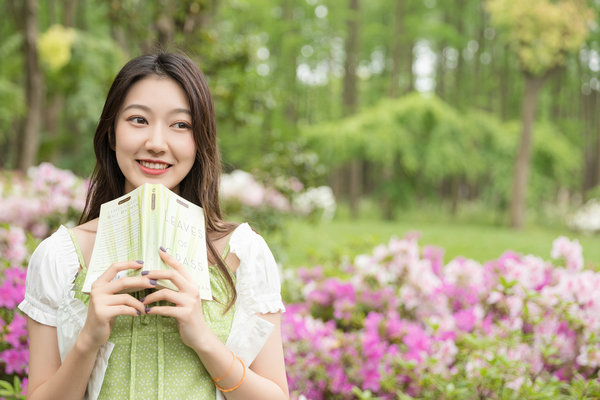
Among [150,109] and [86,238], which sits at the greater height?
[150,109]

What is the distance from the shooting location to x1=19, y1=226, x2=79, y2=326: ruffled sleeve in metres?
1.22

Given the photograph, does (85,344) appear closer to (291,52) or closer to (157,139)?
(157,139)

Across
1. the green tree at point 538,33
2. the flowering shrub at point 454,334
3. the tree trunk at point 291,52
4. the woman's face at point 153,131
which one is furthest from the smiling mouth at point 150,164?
the tree trunk at point 291,52

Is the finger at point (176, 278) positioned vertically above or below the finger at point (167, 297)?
above

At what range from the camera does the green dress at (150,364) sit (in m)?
1.20

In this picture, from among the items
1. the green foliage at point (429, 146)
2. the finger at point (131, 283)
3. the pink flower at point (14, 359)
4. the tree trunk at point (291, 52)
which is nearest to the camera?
the finger at point (131, 283)

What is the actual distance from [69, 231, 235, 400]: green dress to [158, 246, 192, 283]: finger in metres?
0.15

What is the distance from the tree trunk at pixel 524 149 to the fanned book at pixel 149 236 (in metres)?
11.5

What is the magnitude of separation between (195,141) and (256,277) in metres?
0.35

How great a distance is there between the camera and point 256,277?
1.32 m

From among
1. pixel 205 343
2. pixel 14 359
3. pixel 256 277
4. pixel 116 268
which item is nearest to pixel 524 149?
pixel 14 359

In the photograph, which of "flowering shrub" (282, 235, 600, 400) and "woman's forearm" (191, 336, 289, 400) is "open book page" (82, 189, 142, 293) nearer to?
"woman's forearm" (191, 336, 289, 400)

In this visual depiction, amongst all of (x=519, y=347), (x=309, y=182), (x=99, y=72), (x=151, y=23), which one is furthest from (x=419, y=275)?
(x=99, y=72)

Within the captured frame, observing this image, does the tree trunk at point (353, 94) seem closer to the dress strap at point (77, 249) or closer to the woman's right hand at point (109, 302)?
the dress strap at point (77, 249)
